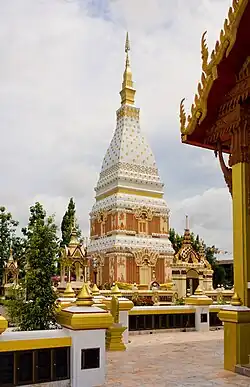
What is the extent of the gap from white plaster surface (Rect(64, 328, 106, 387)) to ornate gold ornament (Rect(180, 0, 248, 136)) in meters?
4.43

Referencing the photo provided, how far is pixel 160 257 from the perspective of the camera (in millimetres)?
36375

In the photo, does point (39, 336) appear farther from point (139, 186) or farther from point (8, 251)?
point (139, 186)

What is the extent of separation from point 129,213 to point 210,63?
28349 millimetres

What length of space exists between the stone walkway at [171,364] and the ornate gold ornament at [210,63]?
4343 millimetres

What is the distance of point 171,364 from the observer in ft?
→ 28.3

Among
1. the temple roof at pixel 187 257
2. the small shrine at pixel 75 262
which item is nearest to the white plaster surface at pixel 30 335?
the small shrine at pixel 75 262

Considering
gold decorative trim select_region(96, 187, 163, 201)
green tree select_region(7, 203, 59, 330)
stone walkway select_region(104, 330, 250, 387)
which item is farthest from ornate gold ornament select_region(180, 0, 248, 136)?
gold decorative trim select_region(96, 187, 163, 201)

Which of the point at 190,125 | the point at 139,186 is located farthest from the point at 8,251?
the point at 190,125

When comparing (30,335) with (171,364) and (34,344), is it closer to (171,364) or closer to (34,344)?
(34,344)

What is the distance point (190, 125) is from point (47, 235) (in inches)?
144

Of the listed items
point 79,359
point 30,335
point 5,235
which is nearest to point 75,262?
point 5,235

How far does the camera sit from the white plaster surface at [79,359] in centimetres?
691

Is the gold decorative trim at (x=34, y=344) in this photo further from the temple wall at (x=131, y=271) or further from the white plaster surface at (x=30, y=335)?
the temple wall at (x=131, y=271)

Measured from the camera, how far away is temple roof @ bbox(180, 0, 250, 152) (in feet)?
24.5
